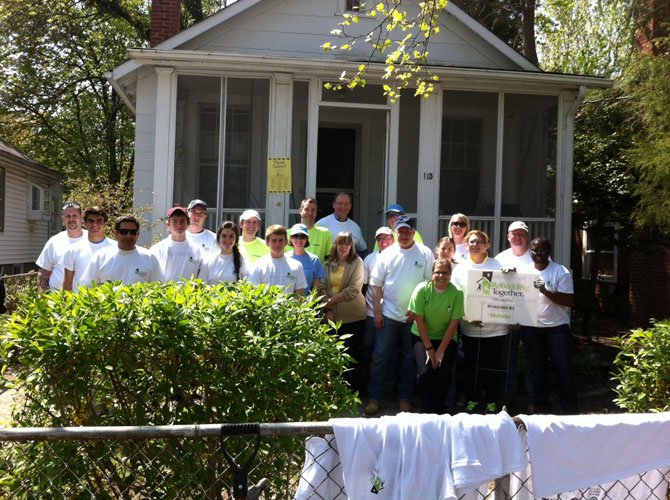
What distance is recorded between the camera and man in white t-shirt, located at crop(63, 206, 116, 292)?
6.50 metres

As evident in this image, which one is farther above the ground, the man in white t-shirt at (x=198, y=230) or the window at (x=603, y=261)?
the man in white t-shirt at (x=198, y=230)

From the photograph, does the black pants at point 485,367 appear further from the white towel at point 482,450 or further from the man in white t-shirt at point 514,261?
the white towel at point 482,450

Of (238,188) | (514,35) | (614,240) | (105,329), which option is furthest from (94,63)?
(105,329)

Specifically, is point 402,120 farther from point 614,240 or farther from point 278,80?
point 614,240

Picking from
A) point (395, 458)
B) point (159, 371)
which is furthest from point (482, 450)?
point (159, 371)

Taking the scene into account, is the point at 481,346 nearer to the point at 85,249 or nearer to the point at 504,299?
the point at 504,299

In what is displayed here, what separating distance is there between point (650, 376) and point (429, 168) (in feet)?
22.7

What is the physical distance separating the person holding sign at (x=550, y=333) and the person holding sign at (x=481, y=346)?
34 centimetres

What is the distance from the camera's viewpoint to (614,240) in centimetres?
1412

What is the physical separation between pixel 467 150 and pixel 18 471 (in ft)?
31.2

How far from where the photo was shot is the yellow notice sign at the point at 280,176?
994cm

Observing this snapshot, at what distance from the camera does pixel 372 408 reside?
6.88 meters

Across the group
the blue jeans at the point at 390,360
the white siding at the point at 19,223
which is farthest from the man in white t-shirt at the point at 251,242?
the white siding at the point at 19,223

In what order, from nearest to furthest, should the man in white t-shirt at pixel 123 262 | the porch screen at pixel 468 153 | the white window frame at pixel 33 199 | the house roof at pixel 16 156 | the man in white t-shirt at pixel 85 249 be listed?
the man in white t-shirt at pixel 123 262
the man in white t-shirt at pixel 85 249
the porch screen at pixel 468 153
the house roof at pixel 16 156
the white window frame at pixel 33 199
